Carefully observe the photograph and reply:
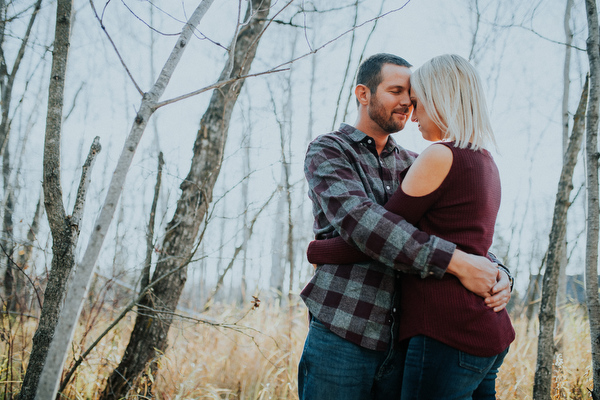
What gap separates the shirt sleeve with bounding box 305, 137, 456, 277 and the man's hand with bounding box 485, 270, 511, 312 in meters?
0.19

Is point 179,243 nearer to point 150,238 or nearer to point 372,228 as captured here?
point 150,238

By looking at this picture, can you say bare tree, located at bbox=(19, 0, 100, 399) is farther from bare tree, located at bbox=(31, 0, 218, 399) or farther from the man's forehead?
the man's forehead

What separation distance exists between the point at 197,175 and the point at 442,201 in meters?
2.08

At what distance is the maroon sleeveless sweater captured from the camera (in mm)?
1066

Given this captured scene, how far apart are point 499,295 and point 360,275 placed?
1.40 feet

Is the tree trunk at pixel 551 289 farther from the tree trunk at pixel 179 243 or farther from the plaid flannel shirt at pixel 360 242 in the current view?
the tree trunk at pixel 179 243

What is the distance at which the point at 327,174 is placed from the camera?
132 centimetres

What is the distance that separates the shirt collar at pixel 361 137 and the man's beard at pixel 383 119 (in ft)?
0.28

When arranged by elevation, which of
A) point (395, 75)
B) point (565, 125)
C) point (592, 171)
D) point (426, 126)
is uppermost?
point (565, 125)

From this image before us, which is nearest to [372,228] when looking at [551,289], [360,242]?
[360,242]

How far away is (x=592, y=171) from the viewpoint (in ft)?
6.57

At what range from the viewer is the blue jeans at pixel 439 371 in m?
1.05

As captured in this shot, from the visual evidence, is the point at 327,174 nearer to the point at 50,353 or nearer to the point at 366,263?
the point at 366,263

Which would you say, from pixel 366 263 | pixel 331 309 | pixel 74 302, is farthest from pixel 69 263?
pixel 366 263
